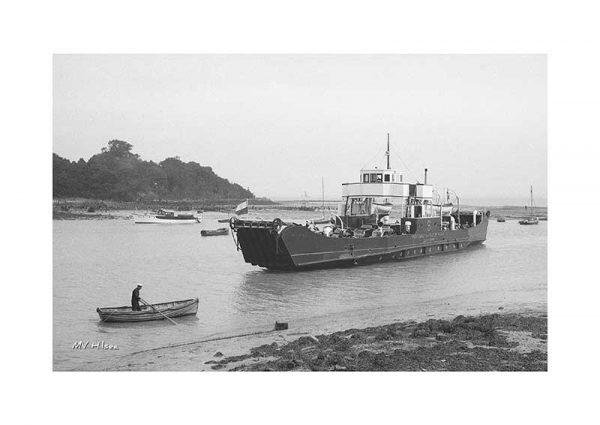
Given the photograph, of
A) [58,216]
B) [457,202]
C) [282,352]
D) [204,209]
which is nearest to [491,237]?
[457,202]

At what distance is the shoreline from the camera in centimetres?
934

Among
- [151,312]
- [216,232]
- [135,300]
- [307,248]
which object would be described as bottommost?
[151,312]

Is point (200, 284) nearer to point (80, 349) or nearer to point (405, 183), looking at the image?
point (80, 349)

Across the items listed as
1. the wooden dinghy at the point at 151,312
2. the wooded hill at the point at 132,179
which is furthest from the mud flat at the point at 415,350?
the wooded hill at the point at 132,179

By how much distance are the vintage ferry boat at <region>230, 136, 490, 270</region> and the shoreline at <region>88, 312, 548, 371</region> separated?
4.28 m

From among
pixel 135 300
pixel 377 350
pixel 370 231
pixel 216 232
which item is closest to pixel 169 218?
pixel 216 232

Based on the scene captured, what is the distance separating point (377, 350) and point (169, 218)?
275 inches

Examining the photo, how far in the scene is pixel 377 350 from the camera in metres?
9.74

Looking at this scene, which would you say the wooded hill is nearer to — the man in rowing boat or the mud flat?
the man in rowing boat

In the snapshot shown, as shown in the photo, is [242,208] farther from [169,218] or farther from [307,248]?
[307,248]

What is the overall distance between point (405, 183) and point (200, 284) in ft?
19.5

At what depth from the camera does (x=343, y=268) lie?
1655 cm

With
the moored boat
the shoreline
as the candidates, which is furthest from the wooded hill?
the shoreline

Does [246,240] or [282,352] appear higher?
[246,240]
